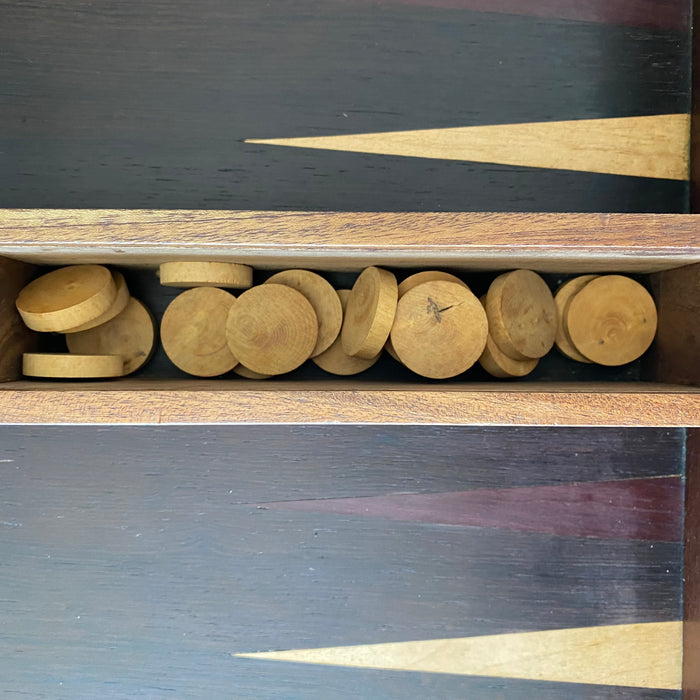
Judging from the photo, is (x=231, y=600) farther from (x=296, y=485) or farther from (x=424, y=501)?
(x=424, y=501)

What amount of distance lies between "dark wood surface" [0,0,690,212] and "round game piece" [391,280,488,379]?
0.17 meters

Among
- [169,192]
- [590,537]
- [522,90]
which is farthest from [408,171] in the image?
[590,537]

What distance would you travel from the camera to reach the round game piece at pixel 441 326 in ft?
2.10

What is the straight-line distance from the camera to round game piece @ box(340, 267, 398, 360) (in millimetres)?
633

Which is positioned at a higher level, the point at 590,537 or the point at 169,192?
the point at 169,192

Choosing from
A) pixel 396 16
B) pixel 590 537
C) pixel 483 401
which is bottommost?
pixel 590 537

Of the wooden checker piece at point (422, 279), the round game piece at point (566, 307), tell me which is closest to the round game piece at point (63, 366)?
the wooden checker piece at point (422, 279)

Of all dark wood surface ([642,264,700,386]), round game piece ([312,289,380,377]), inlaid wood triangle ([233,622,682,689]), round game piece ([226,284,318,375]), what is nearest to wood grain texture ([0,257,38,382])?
round game piece ([226,284,318,375])

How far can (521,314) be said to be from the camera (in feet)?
2.23

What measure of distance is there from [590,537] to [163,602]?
577 millimetres

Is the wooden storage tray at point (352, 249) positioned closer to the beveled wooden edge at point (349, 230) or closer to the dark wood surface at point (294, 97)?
the beveled wooden edge at point (349, 230)

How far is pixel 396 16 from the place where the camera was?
77cm

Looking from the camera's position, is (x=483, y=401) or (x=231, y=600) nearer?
(x=483, y=401)

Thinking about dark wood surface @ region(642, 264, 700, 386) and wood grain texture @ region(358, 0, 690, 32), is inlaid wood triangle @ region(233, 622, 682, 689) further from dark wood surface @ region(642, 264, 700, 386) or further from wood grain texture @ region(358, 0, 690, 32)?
wood grain texture @ region(358, 0, 690, 32)
